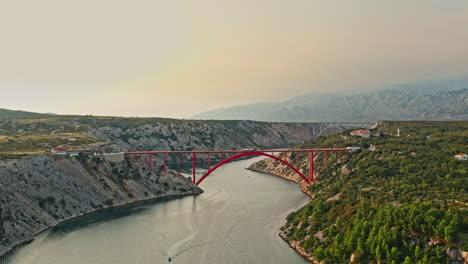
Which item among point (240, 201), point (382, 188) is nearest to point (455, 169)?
point (382, 188)

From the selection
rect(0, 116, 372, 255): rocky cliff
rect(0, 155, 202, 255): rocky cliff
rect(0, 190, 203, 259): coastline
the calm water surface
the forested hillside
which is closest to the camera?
the forested hillside

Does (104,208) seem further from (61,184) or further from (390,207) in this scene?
(390,207)

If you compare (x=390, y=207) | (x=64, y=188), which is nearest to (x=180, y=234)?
(x=64, y=188)

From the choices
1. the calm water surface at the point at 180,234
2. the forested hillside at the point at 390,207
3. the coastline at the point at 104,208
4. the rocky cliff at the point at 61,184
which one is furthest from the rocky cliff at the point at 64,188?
Answer: the forested hillside at the point at 390,207

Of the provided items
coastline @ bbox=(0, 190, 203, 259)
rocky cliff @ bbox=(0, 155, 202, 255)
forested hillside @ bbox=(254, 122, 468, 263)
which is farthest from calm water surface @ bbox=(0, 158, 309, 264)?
forested hillside @ bbox=(254, 122, 468, 263)

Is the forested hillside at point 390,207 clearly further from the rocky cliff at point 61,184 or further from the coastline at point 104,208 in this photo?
the rocky cliff at point 61,184

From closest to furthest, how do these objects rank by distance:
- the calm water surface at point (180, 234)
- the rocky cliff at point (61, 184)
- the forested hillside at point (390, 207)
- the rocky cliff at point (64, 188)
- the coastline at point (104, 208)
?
the forested hillside at point (390, 207), the calm water surface at point (180, 234), the coastline at point (104, 208), the rocky cliff at point (64, 188), the rocky cliff at point (61, 184)

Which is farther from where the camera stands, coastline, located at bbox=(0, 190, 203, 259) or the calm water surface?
coastline, located at bbox=(0, 190, 203, 259)

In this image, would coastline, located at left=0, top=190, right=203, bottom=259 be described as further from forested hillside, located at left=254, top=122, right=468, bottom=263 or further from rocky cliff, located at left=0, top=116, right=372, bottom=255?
forested hillside, located at left=254, top=122, right=468, bottom=263
